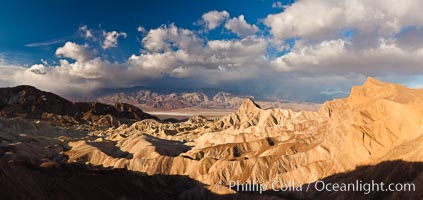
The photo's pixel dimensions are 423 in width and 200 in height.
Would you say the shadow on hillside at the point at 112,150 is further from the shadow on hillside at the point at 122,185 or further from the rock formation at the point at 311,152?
the shadow on hillside at the point at 122,185

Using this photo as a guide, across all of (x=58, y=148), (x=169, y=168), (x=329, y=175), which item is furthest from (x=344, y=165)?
(x=58, y=148)

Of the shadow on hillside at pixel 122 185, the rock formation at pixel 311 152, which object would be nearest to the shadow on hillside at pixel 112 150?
the rock formation at pixel 311 152

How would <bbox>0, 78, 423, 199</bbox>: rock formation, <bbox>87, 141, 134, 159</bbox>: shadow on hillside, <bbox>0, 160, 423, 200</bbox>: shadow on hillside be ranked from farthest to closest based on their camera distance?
1. <bbox>87, 141, 134, 159</bbox>: shadow on hillside
2. <bbox>0, 78, 423, 199</bbox>: rock formation
3. <bbox>0, 160, 423, 200</bbox>: shadow on hillside

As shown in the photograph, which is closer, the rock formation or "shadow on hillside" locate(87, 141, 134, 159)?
the rock formation

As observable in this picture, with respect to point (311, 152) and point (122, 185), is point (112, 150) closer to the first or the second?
point (122, 185)

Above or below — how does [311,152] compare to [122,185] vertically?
above

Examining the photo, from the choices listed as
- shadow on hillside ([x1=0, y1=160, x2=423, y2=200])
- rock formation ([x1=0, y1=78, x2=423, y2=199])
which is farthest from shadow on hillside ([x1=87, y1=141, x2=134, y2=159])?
shadow on hillside ([x1=0, y1=160, x2=423, y2=200])

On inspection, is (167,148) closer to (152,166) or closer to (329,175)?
(152,166)

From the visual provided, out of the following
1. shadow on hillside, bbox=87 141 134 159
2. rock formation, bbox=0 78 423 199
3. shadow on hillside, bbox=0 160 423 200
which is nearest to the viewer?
shadow on hillside, bbox=0 160 423 200

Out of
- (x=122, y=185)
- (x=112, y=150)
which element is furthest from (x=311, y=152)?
(x=112, y=150)

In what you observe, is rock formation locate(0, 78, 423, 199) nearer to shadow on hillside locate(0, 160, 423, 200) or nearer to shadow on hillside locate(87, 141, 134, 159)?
shadow on hillside locate(0, 160, 423, 200)
